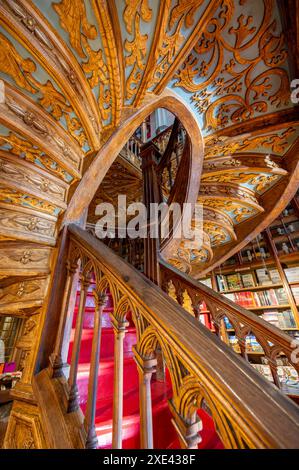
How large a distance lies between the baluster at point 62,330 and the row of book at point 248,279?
3.27 metres

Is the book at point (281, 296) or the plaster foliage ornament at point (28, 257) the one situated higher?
the plaster foliage ornament at point (28, 257)

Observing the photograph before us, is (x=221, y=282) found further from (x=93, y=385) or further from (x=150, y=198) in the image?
(x=93, y=385)

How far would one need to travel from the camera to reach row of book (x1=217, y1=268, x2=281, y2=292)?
309cm

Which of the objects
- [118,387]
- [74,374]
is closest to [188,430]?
[118,387]

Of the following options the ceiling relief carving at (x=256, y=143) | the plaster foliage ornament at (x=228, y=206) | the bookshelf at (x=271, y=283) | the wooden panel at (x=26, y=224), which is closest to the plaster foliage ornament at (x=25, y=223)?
the wooden panel at (x=26, y=224)

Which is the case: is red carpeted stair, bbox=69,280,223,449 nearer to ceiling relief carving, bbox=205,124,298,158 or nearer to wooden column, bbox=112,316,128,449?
wooden column, bbox=112,316,128,449

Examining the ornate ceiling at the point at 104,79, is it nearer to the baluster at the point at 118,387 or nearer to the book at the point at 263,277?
the baluster at the point at 118,387

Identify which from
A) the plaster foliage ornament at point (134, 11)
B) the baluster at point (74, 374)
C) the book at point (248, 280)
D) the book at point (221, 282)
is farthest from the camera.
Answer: the book at point (221, 282)

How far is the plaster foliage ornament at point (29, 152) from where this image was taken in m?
0.83

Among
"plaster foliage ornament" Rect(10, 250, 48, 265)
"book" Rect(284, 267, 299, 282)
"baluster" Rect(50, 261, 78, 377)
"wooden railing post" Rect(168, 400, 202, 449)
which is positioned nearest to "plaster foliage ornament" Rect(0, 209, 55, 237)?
"plaster foliage ornament" Rect(10, 250, 48, 265)

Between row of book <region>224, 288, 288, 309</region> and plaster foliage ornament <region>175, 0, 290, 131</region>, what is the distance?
106 inches

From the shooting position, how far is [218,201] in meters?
2.43
